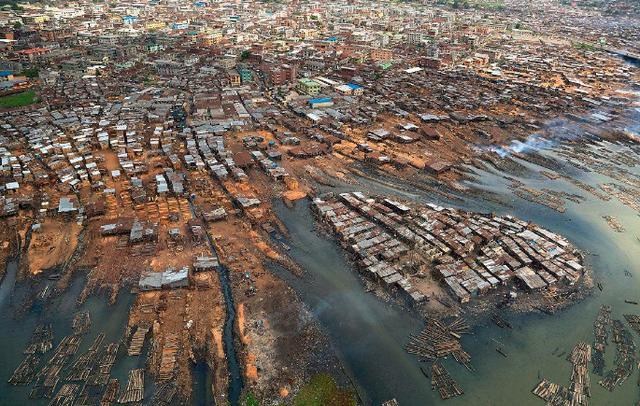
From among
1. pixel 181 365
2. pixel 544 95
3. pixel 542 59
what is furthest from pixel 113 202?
pixel 542 59

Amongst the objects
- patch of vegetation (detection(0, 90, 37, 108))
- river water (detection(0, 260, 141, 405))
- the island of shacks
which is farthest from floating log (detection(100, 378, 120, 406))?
patch of vegetation (detection(0, 90, 37, 108))

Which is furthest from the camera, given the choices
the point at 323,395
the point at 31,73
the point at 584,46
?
the point at 584,46

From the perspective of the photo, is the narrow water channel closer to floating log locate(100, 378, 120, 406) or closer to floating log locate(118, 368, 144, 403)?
floating log locate(118, 368, 144, 403)

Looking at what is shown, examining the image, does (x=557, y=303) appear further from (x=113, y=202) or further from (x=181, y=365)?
(x=113, y=202)

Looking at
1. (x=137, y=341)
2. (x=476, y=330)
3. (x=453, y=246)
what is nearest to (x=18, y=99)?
(x=137, y=341)

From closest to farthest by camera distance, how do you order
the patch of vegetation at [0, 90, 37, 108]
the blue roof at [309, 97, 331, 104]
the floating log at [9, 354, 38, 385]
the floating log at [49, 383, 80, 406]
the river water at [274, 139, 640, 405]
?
the floating log at [49, 383, 80, 406] → the floating log at [9, 354, 38, 385] → the river water at [274, 139, 640, 405] → the patch of vegetation at [0, 90, 37, 108] → the blue roof at [309, 97, 331, 104]

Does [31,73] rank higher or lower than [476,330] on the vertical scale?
higher

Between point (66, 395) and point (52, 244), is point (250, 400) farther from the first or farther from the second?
point (52, 244)
